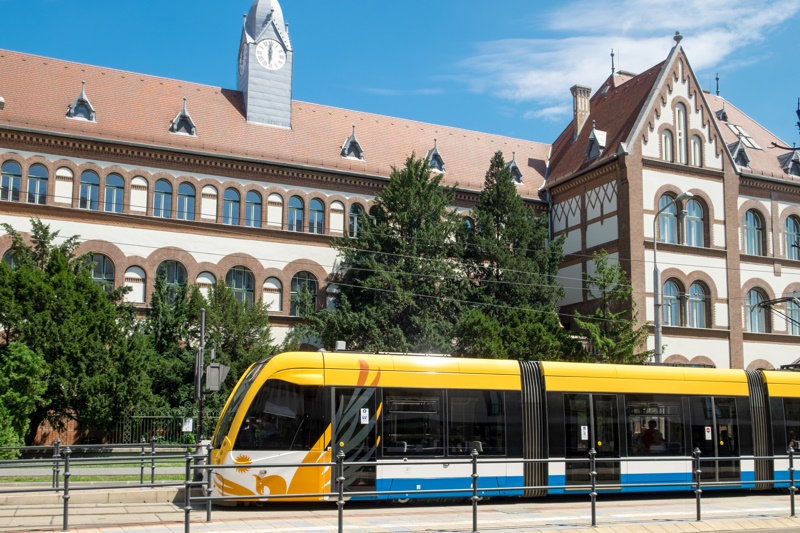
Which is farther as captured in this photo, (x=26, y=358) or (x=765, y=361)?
(x=765, y=361)

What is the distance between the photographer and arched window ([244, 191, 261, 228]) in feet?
131

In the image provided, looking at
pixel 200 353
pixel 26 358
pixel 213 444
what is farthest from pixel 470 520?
pixel 26 358

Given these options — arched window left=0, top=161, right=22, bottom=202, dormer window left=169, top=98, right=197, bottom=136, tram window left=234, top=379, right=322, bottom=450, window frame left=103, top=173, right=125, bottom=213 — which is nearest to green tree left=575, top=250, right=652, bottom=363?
tram window left=234, top=379, right=322, bottom=450

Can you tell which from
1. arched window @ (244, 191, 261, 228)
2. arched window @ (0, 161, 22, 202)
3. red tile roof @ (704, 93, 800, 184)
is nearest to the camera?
arched window @ (0, 161, 22, 202)

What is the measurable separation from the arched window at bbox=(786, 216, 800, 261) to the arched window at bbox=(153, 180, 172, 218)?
98.5 ft

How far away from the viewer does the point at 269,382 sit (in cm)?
1641

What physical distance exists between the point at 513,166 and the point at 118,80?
66.4 feet

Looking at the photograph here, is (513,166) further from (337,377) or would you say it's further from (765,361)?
(337,377)

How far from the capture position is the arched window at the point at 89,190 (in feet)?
121

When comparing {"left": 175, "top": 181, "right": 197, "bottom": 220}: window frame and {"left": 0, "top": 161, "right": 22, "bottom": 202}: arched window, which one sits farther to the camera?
{"left": 175, "top": 181, "right": 197, "bottom": 220}: window frame

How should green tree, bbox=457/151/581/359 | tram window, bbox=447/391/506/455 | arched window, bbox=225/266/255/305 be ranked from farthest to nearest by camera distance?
1. arched window, bbox=225/266/255/305
2. green tree, bbox=457/151/581/359
3. tram window, bbox=447/391/506/455

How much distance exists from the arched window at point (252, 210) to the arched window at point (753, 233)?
23439mm

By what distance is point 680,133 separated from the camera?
4253cm

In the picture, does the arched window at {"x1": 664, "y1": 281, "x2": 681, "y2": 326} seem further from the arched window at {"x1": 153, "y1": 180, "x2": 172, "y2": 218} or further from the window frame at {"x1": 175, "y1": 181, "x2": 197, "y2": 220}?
the arched window at {"x1": 153, "y1": 180, "x2": 172, "y2": 218}
